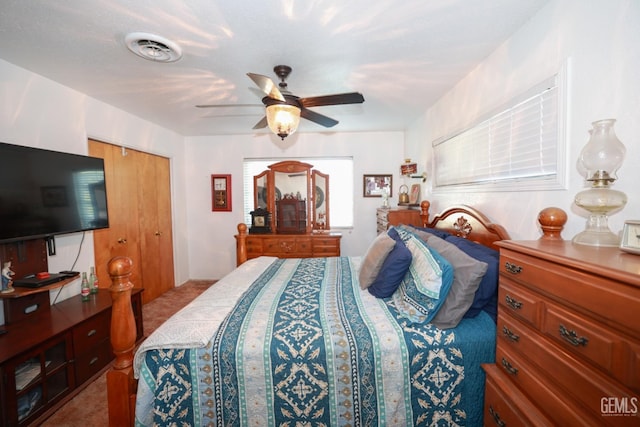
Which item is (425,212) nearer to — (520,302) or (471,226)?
(471,226)

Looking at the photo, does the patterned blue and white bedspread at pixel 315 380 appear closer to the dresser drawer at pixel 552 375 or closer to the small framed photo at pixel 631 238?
the dresser drawer at pixel 552 375

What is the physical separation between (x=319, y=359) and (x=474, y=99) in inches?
86.4

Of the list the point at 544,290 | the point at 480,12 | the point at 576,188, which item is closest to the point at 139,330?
the point at 544,290

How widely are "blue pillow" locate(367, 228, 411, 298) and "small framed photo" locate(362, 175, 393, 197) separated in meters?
2.51

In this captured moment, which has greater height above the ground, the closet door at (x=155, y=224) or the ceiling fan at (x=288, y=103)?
the ceiling fan at (x=288, y=103)

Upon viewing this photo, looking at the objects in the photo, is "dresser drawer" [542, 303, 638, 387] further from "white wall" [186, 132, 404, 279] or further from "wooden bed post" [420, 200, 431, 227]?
"white wall" [186, 132, 404, 279]

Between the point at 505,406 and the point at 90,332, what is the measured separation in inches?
107

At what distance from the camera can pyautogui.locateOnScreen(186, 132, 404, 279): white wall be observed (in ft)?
13.8

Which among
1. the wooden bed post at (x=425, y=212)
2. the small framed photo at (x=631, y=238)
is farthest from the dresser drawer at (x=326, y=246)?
the small framed photo at (x=631, y=238)

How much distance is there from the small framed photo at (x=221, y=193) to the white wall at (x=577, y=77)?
361cm

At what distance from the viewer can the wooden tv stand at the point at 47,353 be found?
157 centimetres

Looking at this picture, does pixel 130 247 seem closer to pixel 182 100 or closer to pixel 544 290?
pixel 182 100
